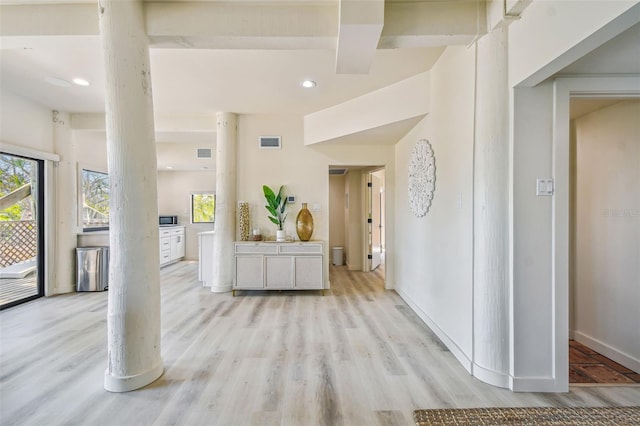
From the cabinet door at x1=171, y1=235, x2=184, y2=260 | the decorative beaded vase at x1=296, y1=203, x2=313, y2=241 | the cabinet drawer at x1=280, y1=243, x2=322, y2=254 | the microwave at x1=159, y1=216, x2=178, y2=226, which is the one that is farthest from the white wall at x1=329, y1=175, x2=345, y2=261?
the microwave at x1=159, y1=216, x2=178, y2=226

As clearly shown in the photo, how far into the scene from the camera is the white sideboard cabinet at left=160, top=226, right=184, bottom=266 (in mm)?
5895

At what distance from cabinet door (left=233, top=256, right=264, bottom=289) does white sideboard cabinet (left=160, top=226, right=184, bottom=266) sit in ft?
9.39

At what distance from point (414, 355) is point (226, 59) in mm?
3230

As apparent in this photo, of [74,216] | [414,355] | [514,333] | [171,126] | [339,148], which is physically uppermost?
[171,126]

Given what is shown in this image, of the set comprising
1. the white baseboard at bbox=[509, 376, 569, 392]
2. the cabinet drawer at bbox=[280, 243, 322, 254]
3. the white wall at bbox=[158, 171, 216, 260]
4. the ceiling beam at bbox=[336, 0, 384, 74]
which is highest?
the ceiling beam at bbox=[336, 0, 384, 74]

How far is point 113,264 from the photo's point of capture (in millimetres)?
1826

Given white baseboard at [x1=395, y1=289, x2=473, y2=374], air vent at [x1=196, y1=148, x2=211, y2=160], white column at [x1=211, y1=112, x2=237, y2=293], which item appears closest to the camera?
white baseboard at [x1=395, y1=289, x2=473, y2=374]

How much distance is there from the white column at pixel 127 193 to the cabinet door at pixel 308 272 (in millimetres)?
2240

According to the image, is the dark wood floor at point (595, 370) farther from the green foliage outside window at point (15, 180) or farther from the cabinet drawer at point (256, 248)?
the green foliage outside window at point (15, 180)

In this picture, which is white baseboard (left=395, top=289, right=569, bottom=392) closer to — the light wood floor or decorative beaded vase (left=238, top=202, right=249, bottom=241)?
the light wood floor

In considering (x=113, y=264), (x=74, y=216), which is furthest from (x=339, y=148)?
(x=74, y=216)

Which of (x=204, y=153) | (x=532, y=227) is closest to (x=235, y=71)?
(x=532, y=227)

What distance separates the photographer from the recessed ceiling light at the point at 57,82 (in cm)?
302

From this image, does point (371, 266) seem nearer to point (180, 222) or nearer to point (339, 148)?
point (339, 148)
